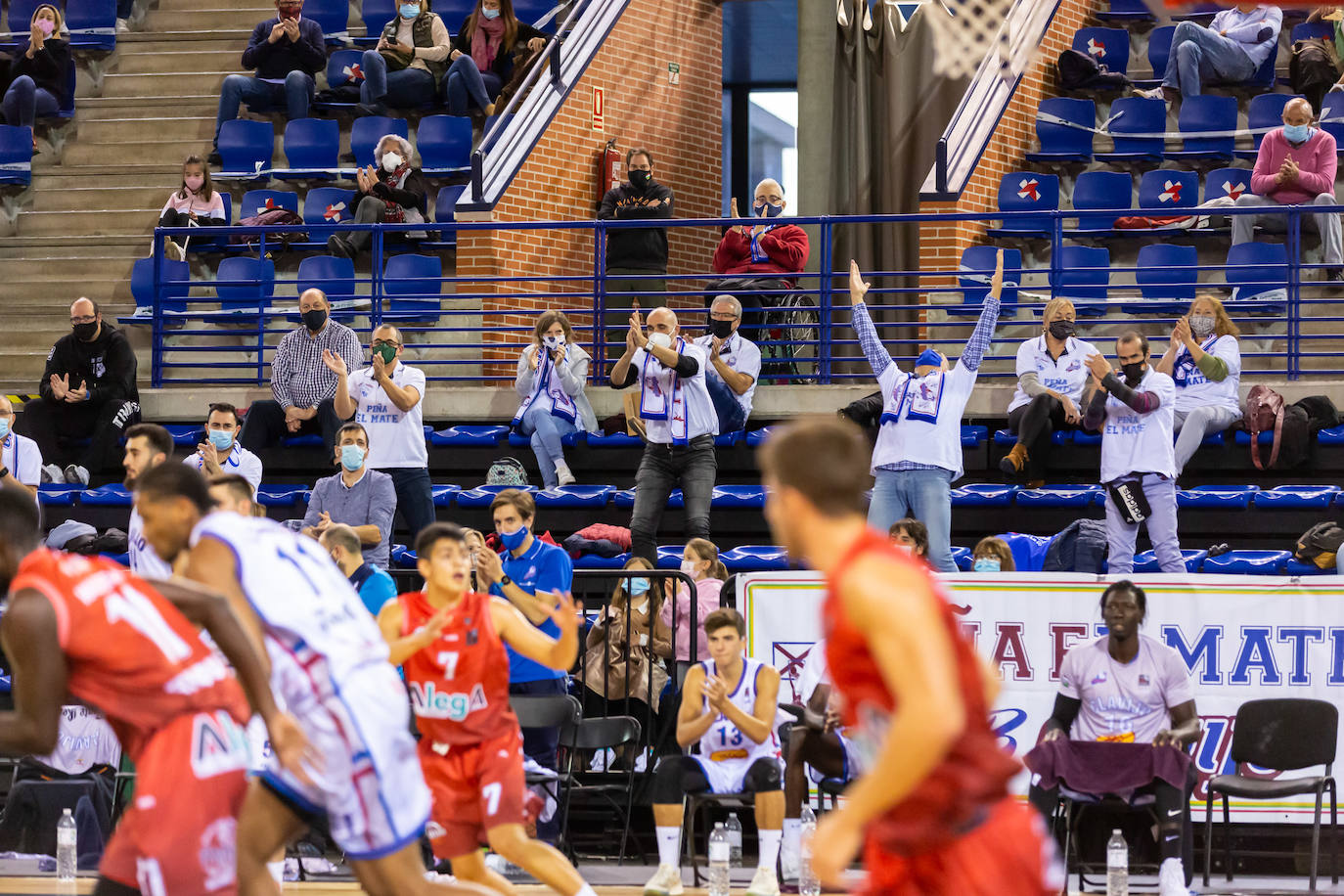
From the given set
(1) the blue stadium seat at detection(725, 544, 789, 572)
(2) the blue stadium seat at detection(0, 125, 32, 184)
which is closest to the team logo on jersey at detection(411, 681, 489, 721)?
(1) the blue stadium seat at detection(725, 544, 789, 572)

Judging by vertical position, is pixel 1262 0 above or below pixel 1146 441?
above

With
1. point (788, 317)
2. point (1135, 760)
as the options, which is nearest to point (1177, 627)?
point (1135, 760)

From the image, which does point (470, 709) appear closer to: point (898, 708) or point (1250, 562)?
point (898, 708)

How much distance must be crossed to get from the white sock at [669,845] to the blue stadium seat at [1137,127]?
9.79 m

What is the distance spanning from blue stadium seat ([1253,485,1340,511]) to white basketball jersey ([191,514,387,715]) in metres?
9.06

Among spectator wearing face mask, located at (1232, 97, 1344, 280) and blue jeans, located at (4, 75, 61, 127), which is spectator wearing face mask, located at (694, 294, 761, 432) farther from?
blue jeans, located at (4, 75, 61, 127)

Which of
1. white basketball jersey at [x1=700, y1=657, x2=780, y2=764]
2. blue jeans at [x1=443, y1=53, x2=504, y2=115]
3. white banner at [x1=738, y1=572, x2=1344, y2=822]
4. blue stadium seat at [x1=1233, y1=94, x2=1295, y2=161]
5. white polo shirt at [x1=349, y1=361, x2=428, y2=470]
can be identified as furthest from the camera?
blue jeans at [x1=443, y1=53, x2=504, y2=115]

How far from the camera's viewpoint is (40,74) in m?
19.1

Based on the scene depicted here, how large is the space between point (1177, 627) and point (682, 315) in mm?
9245

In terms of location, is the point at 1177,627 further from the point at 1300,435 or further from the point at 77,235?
the point at 77,235

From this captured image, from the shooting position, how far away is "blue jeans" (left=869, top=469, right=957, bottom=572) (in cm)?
1202

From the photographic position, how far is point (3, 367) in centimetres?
1748

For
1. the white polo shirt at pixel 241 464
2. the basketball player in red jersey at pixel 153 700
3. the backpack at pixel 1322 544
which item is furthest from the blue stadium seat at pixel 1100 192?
the basketball player in red jersey at pixel 153 700

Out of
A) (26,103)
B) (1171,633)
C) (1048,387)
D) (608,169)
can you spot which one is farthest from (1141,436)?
(26,103)
